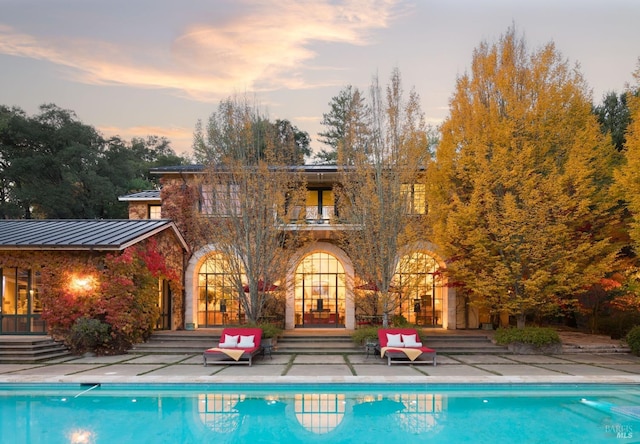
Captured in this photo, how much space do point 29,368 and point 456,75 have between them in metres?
16.4

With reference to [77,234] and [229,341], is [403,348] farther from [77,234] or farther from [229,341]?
[77,234]

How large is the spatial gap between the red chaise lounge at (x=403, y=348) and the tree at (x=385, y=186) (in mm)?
1172

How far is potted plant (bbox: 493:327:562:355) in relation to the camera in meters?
14.5

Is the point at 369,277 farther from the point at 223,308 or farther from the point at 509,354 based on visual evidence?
the point at 223,308

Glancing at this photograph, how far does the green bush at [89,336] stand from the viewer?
1371 cm

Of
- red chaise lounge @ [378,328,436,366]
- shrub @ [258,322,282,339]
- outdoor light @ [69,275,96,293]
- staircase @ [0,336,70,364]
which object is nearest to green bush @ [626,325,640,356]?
red chaise lounge @ [378,328,436,366]

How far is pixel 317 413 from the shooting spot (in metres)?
8.52

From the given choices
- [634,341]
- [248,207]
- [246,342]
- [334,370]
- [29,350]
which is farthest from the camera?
[248,207]

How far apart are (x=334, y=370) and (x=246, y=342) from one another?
3.15 metres

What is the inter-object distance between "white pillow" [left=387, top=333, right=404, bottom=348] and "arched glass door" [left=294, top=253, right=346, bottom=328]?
5.59 metres

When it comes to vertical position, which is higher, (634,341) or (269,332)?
(269,332)

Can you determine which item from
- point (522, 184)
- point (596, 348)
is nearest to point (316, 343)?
point (522, 184)

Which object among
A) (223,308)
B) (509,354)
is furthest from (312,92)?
(509,354)

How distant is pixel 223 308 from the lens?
19266mm
